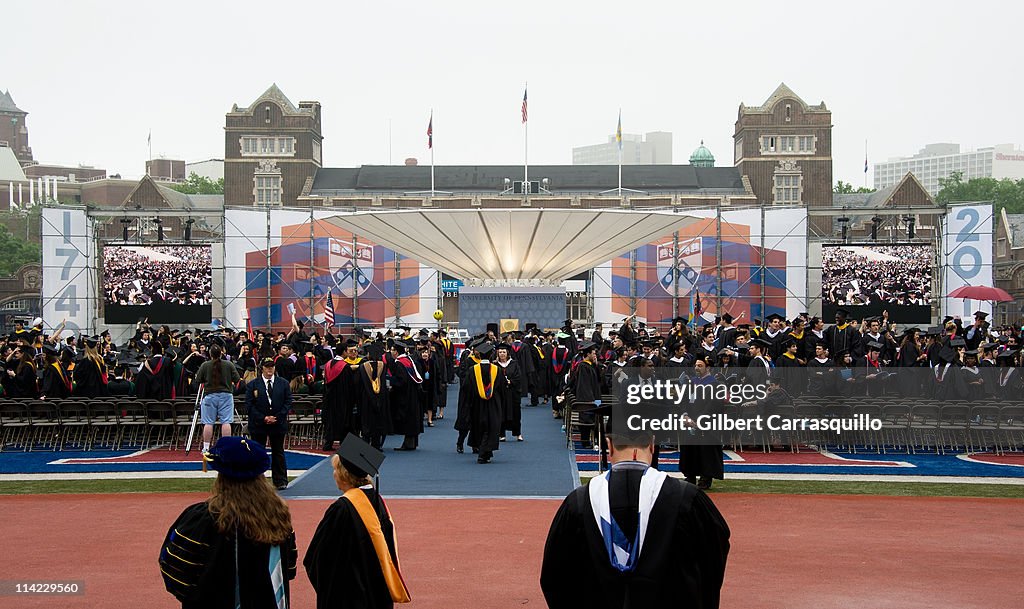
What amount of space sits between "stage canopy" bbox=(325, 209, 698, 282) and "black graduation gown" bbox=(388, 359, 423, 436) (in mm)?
10467

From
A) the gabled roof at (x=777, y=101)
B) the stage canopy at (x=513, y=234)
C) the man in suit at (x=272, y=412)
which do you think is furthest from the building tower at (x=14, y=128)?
the man in suit at (x=272, y=412)

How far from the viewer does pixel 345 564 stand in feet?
15.4

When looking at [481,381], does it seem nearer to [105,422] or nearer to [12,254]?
[105,422]

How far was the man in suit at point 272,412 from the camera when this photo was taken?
1120 cm

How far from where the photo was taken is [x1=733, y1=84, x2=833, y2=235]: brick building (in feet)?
226

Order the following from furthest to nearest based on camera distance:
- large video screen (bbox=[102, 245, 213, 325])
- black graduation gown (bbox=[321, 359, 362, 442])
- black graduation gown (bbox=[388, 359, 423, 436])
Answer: large video screen (bbox=[102, 245, 213, 325]), black graduation gown (bbox=[388, 359, 423, 436]), black graduation gown (bbox=[321, 359, 362, 442])

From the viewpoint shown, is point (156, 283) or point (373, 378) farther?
point (156, 283)

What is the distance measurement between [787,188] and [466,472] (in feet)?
197

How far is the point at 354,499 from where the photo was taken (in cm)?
476

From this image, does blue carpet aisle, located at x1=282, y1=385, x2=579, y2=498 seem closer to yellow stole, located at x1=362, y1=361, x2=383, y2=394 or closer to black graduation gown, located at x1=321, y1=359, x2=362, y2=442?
black graduation gown, located at x1=321, y1=359, x2=362, y2=442

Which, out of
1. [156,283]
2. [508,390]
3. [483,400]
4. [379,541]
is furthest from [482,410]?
[156,283]

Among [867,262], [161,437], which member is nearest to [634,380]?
[161,437]

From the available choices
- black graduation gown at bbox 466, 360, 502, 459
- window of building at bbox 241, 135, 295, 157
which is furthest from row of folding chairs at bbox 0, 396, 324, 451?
window of building at bbox 241, 135, 295, 157

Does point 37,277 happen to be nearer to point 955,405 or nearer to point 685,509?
point 955,405
